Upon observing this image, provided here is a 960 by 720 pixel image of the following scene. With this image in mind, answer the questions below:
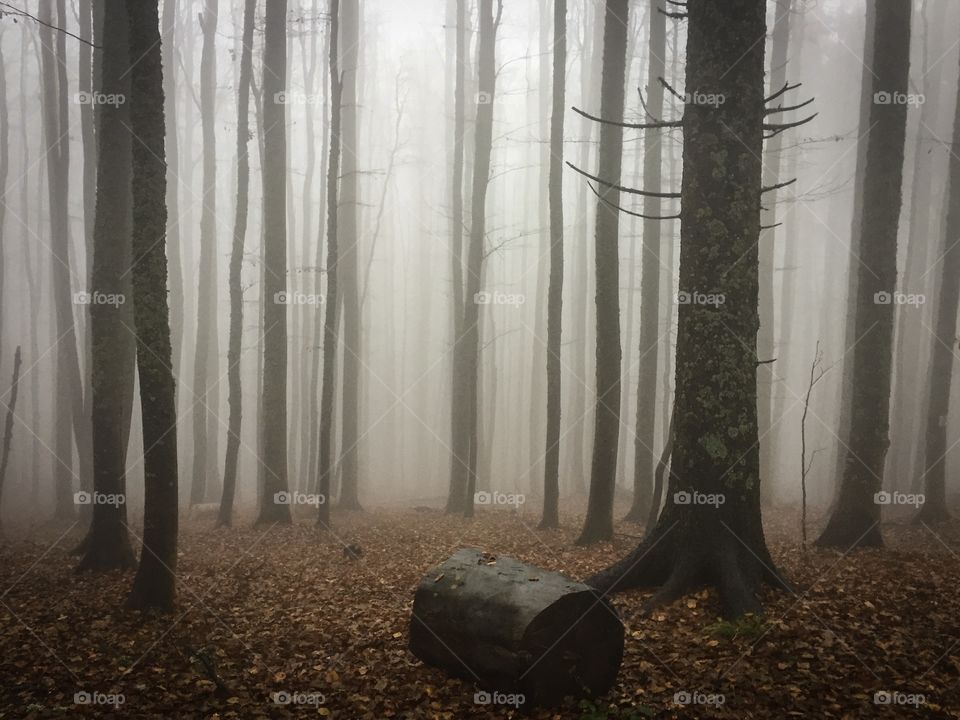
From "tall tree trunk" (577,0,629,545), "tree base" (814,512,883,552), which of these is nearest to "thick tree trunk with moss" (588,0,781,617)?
"tree base" (814,512,883,552)

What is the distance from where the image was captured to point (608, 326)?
11.0m

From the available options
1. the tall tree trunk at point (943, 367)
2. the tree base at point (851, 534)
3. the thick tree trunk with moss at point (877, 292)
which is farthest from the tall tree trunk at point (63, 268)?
the tall tree trunk at point (943, 367)

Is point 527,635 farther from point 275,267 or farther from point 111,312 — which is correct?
point 275,267

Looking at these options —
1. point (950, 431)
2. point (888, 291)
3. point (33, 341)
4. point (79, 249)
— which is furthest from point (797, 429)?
point (79, 249)

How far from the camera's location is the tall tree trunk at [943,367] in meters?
12.1

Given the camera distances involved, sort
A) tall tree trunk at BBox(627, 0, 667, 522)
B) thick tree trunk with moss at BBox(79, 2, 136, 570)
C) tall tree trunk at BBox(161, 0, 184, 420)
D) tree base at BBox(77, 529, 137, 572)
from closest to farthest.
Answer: tree base at BBox(77, 529, 137, 572) → thick tree trunk with moss at BBox(79, 2, 136, 570) → tall tree trunk at BBox(627, 0, 667, 522) → tall tree trunk at BBox(161, 0, 184, 420)

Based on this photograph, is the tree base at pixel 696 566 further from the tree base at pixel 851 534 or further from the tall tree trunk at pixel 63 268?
the tall tree trunk at pixel 63 268

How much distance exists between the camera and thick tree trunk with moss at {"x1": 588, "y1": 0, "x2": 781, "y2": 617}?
611 centimetres

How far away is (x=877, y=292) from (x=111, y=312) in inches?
473

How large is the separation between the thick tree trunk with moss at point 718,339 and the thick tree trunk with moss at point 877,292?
3728 millimetres

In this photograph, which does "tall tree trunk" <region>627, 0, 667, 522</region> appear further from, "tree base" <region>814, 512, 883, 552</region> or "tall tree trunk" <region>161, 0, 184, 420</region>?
"tall tree trunk" <region>161, 0, 184, 420</region>

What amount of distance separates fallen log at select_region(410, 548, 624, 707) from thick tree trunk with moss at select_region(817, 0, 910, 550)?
5.65 meters

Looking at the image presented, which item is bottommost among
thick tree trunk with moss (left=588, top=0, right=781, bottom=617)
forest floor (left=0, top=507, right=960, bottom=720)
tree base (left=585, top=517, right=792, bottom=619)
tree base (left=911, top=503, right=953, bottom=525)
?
tree base (left=911, top=503, right=953, bottom=525)

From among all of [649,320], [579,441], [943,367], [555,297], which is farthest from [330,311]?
[579,441]
